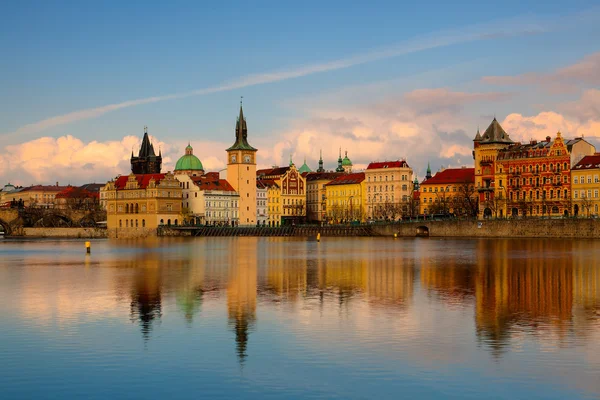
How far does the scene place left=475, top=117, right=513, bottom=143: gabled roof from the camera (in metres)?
142

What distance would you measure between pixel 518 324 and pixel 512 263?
31.2 metres

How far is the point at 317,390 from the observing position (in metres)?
19.9

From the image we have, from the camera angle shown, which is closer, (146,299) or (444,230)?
(146,299)

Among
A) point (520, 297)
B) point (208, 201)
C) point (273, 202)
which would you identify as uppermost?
point (273, 202)

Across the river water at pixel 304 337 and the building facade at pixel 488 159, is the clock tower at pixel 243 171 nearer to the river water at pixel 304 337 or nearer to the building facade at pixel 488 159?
the building facade at pixel 488 159

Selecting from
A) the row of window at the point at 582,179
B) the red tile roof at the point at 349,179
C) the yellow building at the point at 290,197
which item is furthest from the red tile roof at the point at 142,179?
the row of window at the point at 582,179

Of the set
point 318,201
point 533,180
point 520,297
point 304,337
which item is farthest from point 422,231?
point 304,337

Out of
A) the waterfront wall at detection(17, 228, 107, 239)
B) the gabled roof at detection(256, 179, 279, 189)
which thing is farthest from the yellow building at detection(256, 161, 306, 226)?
the waterfront wall at detection(17, 228, 107, 239)

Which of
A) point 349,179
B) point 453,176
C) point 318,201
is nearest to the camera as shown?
point 453,176

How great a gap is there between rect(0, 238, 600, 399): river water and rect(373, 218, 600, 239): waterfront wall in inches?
2484

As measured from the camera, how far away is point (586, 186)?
12619cm

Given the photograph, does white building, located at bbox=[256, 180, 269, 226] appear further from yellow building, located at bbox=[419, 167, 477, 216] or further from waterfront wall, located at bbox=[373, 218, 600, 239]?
waterfront wall, located at bbox=[373, 218, 600, 239]

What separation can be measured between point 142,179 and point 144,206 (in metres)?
8.14

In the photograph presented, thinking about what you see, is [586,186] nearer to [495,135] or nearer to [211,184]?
[495,135]
